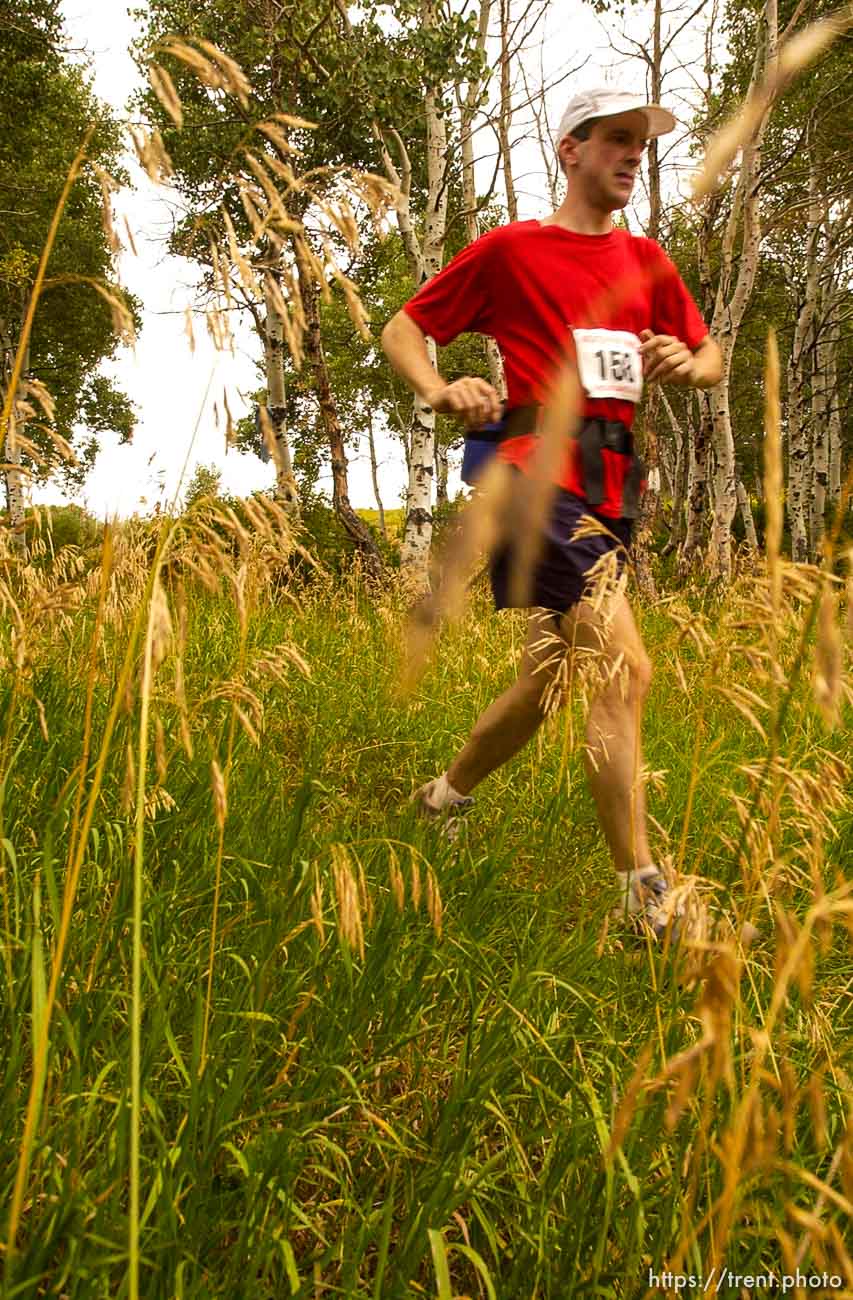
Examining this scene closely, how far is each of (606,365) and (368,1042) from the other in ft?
6.64

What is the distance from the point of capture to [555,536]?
8.58 feet

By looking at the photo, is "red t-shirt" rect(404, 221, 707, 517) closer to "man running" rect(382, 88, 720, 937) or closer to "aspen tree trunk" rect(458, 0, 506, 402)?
A: "man running" rect(382, 88, 720, 937)

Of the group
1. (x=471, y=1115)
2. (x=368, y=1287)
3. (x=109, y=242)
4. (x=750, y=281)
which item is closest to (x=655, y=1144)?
(x=471, y=1115)

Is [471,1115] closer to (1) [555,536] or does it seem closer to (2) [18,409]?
(2) [18,409]

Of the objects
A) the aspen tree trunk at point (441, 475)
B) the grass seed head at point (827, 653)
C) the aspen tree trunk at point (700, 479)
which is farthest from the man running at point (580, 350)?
the aspen tree trunk at point (441, 475)

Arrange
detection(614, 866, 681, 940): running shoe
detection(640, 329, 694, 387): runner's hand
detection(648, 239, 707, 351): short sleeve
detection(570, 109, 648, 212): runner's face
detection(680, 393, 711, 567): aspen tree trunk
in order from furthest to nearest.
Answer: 1. detection(680, 393, 711, 567): aspen tree trunk
2. detection(648, 239, 707, 351): short sleeve
3. detection(570, 109, 648, 212): runner's face
4. detection(640, 329, 694, 387): runner's hand
5. detection(614, 866, 681, 940): running shoe

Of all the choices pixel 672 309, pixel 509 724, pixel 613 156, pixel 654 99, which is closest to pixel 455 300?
pixel 613 156

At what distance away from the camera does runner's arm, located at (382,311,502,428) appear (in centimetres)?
→ 211

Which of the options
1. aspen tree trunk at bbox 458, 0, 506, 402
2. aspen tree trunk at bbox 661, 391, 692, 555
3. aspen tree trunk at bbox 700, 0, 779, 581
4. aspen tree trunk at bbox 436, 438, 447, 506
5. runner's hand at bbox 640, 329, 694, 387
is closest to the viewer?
runner's hand at bbox 640, 329, 694, 387

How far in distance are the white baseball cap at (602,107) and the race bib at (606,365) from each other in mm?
662

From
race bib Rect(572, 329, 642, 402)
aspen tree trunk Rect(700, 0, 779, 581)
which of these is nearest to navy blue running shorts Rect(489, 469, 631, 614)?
race bib Rect(572, 329, 642, 402)

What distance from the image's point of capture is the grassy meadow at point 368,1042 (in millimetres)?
980

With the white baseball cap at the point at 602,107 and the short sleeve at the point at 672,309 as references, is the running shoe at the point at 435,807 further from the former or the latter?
the white baseball cap at the point at 602,107

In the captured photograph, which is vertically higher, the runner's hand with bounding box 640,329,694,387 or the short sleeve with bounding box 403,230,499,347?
the short sleeve with bounding box 403,230,499,347
